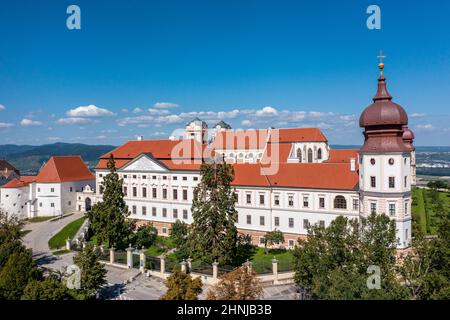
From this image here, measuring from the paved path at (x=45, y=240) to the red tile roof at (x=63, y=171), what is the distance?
6218 millimetres

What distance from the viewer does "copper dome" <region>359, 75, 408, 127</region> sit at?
34.4 meters

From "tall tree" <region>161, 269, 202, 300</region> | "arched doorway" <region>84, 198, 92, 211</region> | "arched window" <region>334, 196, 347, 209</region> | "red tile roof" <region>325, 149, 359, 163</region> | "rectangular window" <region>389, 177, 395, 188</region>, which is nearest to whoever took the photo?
"tall tree" <region>161, 269, 202, 300</region>

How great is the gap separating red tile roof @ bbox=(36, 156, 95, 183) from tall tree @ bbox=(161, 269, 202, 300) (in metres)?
45.6

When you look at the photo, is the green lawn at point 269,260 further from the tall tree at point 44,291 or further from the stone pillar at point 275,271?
the tall tree at point 44,291

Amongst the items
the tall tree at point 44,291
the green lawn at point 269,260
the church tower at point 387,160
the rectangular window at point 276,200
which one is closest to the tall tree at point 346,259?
the green lawn at point 269,260

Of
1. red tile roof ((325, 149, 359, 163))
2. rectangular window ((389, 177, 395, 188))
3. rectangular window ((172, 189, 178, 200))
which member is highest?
red tile roof ((325, 149, 359, 163))

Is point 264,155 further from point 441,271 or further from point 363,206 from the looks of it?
point 441,271

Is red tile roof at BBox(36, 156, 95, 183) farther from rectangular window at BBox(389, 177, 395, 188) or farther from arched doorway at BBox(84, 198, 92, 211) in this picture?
rectangular window at BBox(389, 177, 395, 188)

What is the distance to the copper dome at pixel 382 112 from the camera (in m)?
34.4

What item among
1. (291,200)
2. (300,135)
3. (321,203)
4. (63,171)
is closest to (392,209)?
(321,203)

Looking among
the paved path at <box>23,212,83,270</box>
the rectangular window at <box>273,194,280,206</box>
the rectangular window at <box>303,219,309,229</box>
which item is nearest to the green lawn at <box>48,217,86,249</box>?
the paved path at <box>23,212,83,270</box>

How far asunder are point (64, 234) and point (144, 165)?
1304cm

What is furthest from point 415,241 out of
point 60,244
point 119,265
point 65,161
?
point 65,161
